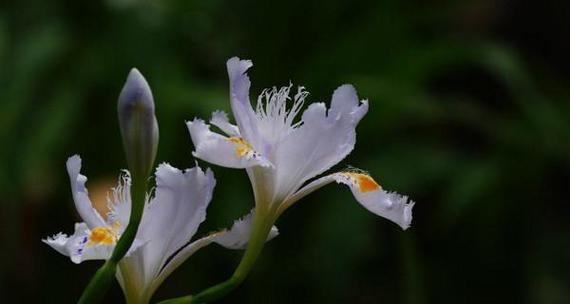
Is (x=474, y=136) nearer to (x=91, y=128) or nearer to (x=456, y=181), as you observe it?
(x=456, y=181)

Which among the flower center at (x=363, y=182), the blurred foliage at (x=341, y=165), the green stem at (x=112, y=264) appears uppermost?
the blurred foliage at (x=341, y=165)

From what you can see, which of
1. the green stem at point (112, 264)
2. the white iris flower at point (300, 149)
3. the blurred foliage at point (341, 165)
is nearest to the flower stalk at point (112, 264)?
the green stem at point (112, 264)

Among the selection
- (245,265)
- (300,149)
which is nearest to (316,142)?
(300,149)

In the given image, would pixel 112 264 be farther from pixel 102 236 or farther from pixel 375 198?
pixel 375 198

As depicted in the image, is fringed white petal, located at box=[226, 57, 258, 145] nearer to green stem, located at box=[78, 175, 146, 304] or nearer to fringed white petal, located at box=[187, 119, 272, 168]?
fringed white petal, located at box=[187, 119, 272, 168]

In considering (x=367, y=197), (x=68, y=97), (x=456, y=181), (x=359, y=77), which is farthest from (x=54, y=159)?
(x=367, y=197)

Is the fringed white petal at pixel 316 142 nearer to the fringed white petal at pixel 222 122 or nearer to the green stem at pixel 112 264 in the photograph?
the fringed white petal at pixel 222 122

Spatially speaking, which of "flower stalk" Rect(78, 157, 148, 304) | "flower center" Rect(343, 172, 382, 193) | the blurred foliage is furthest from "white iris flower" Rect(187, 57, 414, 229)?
the blurred foliage
